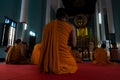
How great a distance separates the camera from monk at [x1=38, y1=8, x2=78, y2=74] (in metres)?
1.74

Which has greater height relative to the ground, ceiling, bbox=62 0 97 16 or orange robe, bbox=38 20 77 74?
ceiling, bbox=62 0 97 16

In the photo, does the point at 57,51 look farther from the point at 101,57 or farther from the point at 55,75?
the point at 101,57

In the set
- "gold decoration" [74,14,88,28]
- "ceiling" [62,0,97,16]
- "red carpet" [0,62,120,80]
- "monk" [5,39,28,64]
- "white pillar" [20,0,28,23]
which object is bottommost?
"red carpet" [0,62,120,80]

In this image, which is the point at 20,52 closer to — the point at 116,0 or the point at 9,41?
the point at 9,41

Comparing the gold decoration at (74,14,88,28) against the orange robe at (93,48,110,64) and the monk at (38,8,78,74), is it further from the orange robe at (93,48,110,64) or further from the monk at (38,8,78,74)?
the monk at (38,8,78,74)

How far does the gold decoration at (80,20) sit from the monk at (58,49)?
36.4 ft

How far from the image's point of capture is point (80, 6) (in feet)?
37.6

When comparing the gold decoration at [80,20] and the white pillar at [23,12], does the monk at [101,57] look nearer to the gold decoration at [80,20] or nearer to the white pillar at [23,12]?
the white pillar at [23,12]

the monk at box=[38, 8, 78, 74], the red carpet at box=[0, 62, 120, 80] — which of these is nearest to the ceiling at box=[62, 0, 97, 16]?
the monk at box=[38, 8, 78, 74]

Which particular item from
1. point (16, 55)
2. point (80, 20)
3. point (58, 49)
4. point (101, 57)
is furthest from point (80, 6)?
point (58, 49)

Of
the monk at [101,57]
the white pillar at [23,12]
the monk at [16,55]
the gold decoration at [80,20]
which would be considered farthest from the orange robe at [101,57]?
the gold decoration at [80,20]

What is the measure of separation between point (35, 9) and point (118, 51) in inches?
215

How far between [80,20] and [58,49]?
11.4m

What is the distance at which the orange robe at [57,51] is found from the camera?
5.71 ft
